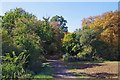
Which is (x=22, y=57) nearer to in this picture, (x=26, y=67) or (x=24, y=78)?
(x=26, y=67)

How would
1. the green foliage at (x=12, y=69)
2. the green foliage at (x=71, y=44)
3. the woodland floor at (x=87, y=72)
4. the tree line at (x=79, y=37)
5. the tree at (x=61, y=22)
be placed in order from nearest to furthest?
the green foliage at (x=12, y=69)
the woodland floor at (x=87, y=72)
the tree line at (x=79, y=37)
the green foliage at (x=71, y=44)
the tree at (x=61, y=22)

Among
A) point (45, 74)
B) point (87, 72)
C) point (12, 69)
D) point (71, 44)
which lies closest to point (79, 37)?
point (71, 44)

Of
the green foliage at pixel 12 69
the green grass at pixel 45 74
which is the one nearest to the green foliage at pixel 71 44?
the green grass at pixel 45 74

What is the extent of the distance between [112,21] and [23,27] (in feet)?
11.2

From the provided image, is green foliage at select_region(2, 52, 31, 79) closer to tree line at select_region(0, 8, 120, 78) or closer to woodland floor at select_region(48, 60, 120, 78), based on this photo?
woodland floor at select_region(48, 60, 120, 78)

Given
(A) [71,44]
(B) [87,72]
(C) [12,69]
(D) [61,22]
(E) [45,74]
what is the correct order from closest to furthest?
(C) [12,69]
(E) [45,74]
(B) [87,72]
(A) [71,44]
(D) [61,22]

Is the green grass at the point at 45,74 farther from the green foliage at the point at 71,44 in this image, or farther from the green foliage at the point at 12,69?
the green foliage at the point at 71,44

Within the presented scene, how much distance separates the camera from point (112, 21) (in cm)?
847

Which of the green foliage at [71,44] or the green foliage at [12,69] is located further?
the green foliage at [71,44]

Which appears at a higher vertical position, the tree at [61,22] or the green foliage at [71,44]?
the tree at [61,22]

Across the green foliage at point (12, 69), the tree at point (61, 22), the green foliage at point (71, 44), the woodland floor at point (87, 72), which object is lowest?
the woodland floor at point (87, 72)

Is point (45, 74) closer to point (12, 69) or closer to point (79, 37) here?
point (12, 69)

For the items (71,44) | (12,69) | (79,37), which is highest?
(79,37)

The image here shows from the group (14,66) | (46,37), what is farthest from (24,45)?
(46,37)
